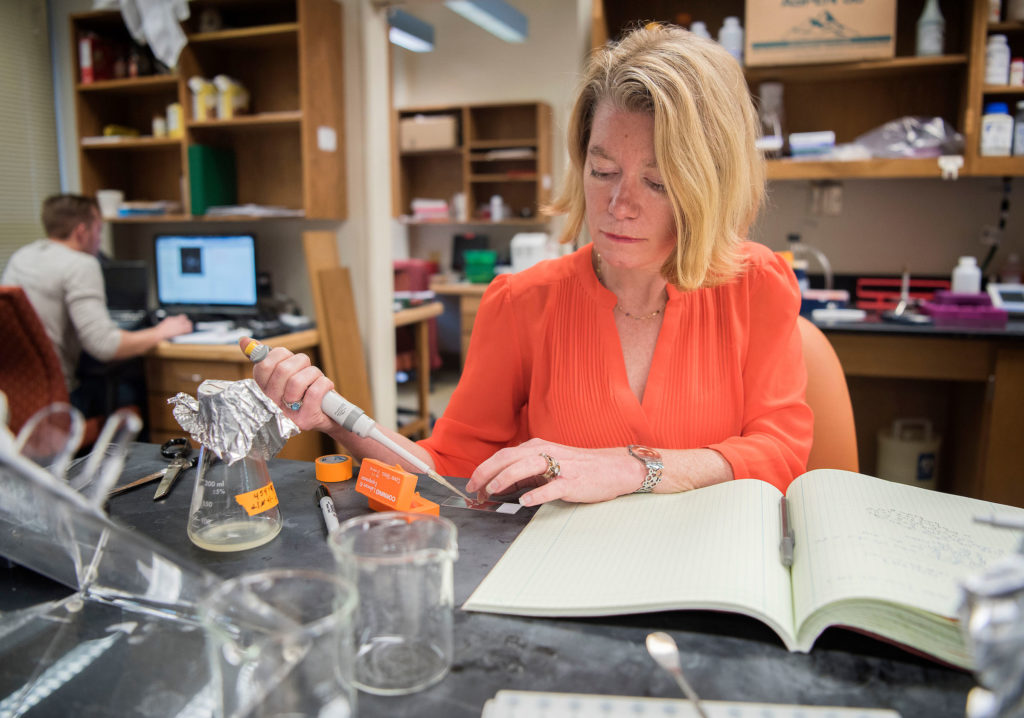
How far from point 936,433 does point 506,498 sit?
2807 millimetres

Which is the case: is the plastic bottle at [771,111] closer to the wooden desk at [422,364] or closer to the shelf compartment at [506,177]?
the wooden desk at [422,364]

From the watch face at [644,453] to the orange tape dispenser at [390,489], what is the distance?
293mm

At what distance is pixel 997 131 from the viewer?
269 cm

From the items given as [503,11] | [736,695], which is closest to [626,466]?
[736,695]

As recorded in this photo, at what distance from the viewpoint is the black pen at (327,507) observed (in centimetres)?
84

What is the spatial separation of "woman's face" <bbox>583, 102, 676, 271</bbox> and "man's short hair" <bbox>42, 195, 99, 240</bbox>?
8.71ft

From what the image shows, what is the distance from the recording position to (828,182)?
10.3 feet

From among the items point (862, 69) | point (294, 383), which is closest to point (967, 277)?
point (862, 69)

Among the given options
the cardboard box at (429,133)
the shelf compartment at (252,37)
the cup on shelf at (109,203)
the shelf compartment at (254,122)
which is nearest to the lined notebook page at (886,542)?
the shelf compartment at (254,122)

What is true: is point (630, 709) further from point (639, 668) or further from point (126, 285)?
point (126, 285)

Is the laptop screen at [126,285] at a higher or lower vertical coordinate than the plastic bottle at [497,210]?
lower

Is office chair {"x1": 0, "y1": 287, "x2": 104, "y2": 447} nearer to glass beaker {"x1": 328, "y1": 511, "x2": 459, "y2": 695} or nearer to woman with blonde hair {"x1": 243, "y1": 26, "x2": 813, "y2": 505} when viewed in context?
woman with blonde hair {"x1": 243, "y1": 26, "x2": 813, "y2": 505}

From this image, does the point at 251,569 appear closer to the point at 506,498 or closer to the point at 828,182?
the point at 506,498

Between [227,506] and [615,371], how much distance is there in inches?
26.7
